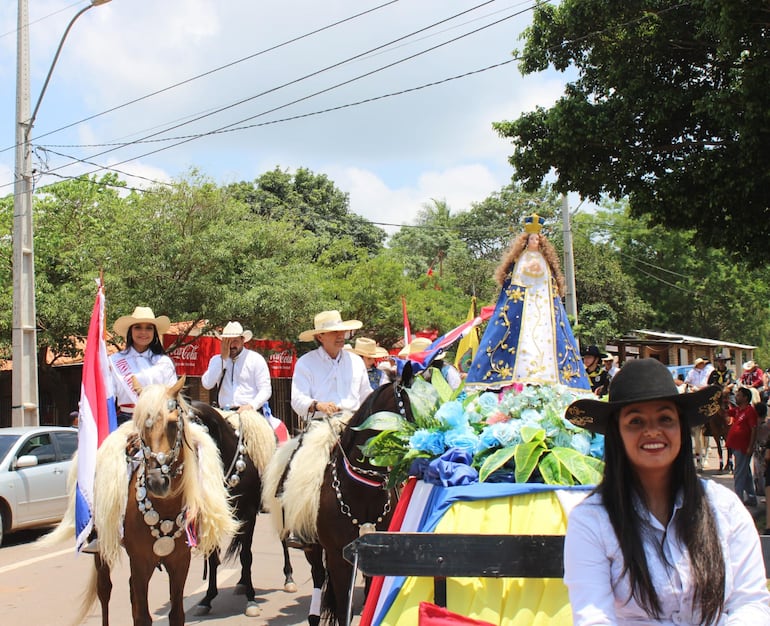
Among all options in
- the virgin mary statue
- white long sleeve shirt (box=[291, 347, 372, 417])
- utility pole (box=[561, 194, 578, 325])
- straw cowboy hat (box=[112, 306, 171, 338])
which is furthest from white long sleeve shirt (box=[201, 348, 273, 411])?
utility pole (box=[561, 194, 578, 325])

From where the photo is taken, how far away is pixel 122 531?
215 inches

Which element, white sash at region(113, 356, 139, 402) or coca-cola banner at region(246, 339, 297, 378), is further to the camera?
coca-cola banner at region(246, 339, 297, 378)

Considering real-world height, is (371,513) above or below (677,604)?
below

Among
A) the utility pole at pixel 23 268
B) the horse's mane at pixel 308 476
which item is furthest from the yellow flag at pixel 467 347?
the utility pole at pixel 23 268

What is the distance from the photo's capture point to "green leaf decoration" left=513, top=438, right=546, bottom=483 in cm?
348

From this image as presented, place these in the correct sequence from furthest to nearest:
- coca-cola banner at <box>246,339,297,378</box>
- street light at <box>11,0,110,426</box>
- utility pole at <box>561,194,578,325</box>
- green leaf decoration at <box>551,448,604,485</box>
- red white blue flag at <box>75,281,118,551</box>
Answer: coca-cola banner at <box>246,339,297,378</box>
utility pole at <box>561,194,578,325</box>
street light at <box>11,0,110,426</box>
red white blue flag at <box>75,281,118,551</box>
green leaf decoration at <box>551,448,604,485</box>

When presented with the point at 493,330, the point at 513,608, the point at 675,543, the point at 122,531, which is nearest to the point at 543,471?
the point at 513,608

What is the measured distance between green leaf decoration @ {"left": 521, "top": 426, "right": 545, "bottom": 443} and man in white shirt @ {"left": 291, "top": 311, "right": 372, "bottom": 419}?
3.13 meters

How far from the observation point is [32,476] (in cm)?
1072

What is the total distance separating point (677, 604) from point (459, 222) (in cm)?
4871

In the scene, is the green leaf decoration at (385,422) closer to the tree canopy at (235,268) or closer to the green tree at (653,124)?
the tree canopy at (235,268)

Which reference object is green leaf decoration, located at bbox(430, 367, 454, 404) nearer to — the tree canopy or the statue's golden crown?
the statue's golden crown

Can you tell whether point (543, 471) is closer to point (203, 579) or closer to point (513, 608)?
point (513, 608)

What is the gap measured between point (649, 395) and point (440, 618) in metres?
1.19
